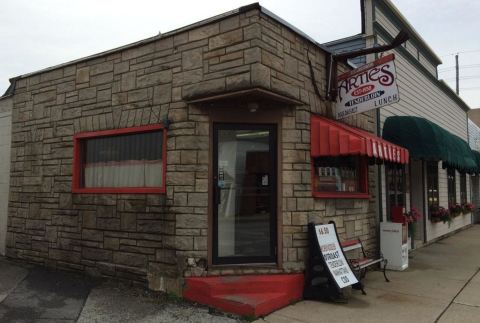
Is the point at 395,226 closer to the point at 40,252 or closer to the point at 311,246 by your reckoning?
the point at 311,246

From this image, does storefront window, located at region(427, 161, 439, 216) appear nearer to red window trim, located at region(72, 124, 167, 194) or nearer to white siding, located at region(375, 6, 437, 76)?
white siding, located at region(375, 6, 437, 76)

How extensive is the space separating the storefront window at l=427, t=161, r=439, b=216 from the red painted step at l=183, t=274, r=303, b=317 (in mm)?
7403

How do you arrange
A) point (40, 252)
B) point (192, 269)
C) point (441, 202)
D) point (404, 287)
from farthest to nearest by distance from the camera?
point (441, 202), point (40, 252), point (404, 287), point (192, 269)

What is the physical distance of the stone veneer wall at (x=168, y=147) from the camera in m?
5.67

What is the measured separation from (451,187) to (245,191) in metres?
10.8

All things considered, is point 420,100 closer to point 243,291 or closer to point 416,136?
point 416,136

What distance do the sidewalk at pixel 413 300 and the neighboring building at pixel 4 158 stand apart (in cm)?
583

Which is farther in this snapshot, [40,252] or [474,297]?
[40,252]

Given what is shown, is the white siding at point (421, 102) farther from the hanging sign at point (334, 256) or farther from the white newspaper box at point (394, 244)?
the hanging sign at point (334, 256)

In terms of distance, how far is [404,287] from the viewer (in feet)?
21.3

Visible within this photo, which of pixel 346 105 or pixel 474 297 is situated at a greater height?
pixel 346 105

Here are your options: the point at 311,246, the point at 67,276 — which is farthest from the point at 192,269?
the point at 67,276

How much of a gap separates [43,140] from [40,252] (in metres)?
1.98

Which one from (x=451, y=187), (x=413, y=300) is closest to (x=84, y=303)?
(x=413, y=300)
